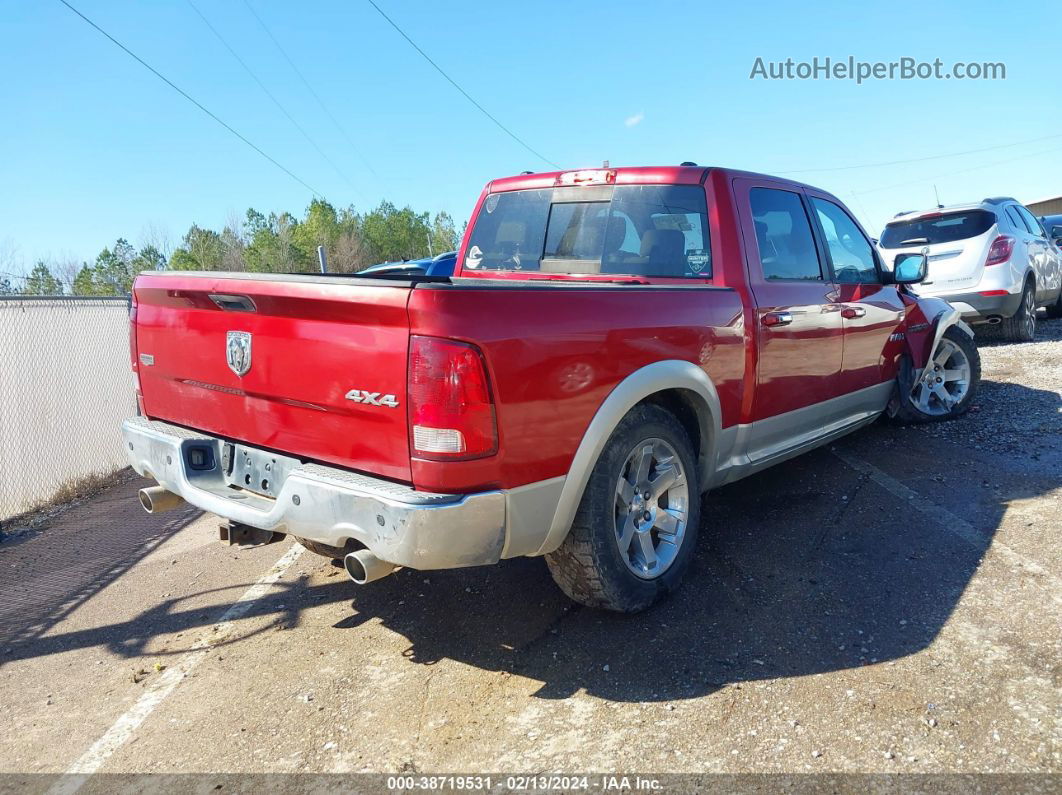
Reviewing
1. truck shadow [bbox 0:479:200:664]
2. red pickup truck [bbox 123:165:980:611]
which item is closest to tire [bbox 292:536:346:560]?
red pickup truck [bbox 123:165:980:611]

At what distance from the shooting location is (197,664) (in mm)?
3438

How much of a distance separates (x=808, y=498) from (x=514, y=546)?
9.14 ft

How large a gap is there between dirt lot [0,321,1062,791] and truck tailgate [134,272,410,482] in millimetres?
994

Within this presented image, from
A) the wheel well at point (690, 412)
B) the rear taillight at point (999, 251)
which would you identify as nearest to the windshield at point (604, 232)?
the wheel well at point (690, 412)

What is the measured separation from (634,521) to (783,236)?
6.75ft

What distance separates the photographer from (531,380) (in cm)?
277

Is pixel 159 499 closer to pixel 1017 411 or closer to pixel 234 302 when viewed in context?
pixel 234 302

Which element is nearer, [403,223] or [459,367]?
[459,367]

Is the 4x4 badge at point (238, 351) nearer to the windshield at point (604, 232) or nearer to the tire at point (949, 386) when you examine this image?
the windshield at point (604, 232)

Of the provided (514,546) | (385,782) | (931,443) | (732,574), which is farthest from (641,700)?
(931,443)

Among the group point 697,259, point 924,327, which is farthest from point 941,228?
point 697,259

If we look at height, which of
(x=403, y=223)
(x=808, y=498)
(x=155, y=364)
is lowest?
(x=808, y=498)

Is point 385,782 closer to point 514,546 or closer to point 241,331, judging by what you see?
point 514,546

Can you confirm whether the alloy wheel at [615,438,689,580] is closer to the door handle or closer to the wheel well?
the wheel well
